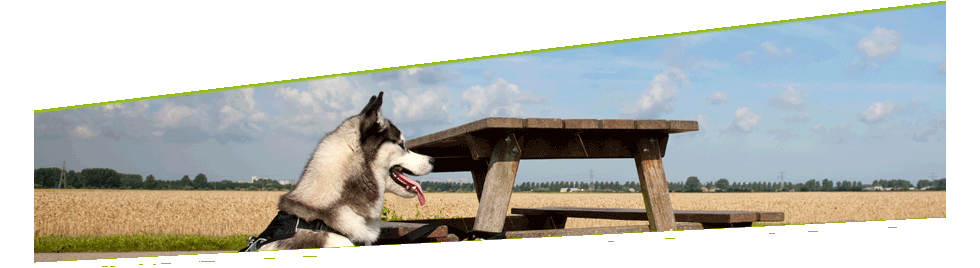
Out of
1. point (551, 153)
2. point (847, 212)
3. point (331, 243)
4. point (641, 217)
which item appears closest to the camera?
point (331, 243)

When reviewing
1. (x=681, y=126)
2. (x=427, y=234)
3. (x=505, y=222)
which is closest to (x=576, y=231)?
(x=681, y=126)

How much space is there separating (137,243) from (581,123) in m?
8.73

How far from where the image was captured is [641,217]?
7.48m

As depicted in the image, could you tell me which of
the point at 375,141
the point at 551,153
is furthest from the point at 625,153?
the point at 375,141

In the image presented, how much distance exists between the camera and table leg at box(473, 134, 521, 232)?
4.69 m

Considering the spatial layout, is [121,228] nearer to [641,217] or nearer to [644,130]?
[641,217]

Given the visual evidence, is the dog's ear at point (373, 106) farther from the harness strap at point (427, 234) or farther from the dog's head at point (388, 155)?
the harness strap at point (427, 234)

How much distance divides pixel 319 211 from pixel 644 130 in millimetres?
2756

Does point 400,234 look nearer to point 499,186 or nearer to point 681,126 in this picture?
point 499,186

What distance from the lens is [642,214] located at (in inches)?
294

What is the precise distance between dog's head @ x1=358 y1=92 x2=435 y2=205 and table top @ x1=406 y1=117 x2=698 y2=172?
0.67 meters

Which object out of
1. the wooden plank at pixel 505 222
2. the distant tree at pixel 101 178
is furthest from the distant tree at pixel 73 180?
the wooden plank at pixel 505 222

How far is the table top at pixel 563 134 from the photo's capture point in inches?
180

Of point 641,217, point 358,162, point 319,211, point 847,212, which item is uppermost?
point 358,162
